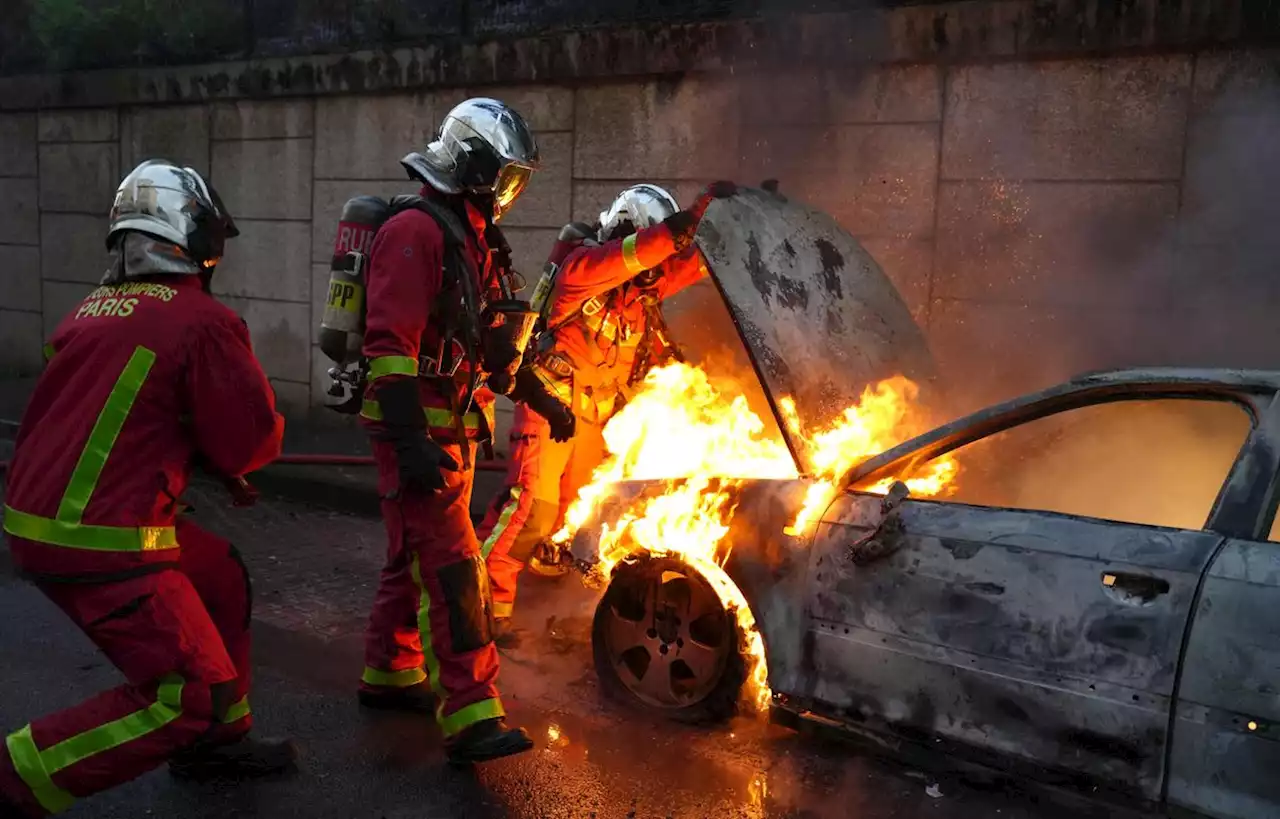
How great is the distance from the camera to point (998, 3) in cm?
598

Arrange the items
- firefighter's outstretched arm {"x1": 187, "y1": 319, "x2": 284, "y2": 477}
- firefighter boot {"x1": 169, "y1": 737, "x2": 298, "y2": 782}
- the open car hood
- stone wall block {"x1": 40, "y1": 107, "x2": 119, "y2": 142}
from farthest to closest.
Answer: stone wall block {"x1": 40, "y1": 107, "x2": 119, "y2": 142} → the open car hood → firefighter boot {"x1": 169, "y1": 737, "x2": 298, "y2": 782} → firefighter's outstretched arm {"x1": 187, "y1": 319, "x2": 284, "y2": 477}

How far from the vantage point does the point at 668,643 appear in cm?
404

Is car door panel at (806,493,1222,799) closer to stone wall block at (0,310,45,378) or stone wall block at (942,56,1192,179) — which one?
stone wall block at (942,56,1192,179)

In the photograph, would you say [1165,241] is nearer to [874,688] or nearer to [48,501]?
[874,688]

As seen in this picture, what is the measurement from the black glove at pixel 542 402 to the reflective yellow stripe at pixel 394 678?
3.88 ft

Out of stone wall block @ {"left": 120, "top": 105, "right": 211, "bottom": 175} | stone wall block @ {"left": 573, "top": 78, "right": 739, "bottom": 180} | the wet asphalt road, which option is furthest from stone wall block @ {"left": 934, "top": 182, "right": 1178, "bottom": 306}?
stone wall block @ {"left": 120, "top": 105, "right": 211, "bottom": 175}

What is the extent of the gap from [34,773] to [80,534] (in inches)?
24.5

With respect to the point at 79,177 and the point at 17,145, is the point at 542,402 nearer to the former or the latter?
the point at 79,177

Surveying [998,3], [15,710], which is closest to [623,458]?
[15,710]

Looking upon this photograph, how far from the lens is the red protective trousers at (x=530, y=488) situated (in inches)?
194

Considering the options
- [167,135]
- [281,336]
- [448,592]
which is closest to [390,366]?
[448,592]

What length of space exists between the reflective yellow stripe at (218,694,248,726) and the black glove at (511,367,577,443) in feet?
5.64

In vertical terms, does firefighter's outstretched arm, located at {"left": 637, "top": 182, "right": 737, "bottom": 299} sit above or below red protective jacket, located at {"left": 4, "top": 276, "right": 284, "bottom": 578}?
above

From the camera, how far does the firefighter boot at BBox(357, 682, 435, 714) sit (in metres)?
4.14
